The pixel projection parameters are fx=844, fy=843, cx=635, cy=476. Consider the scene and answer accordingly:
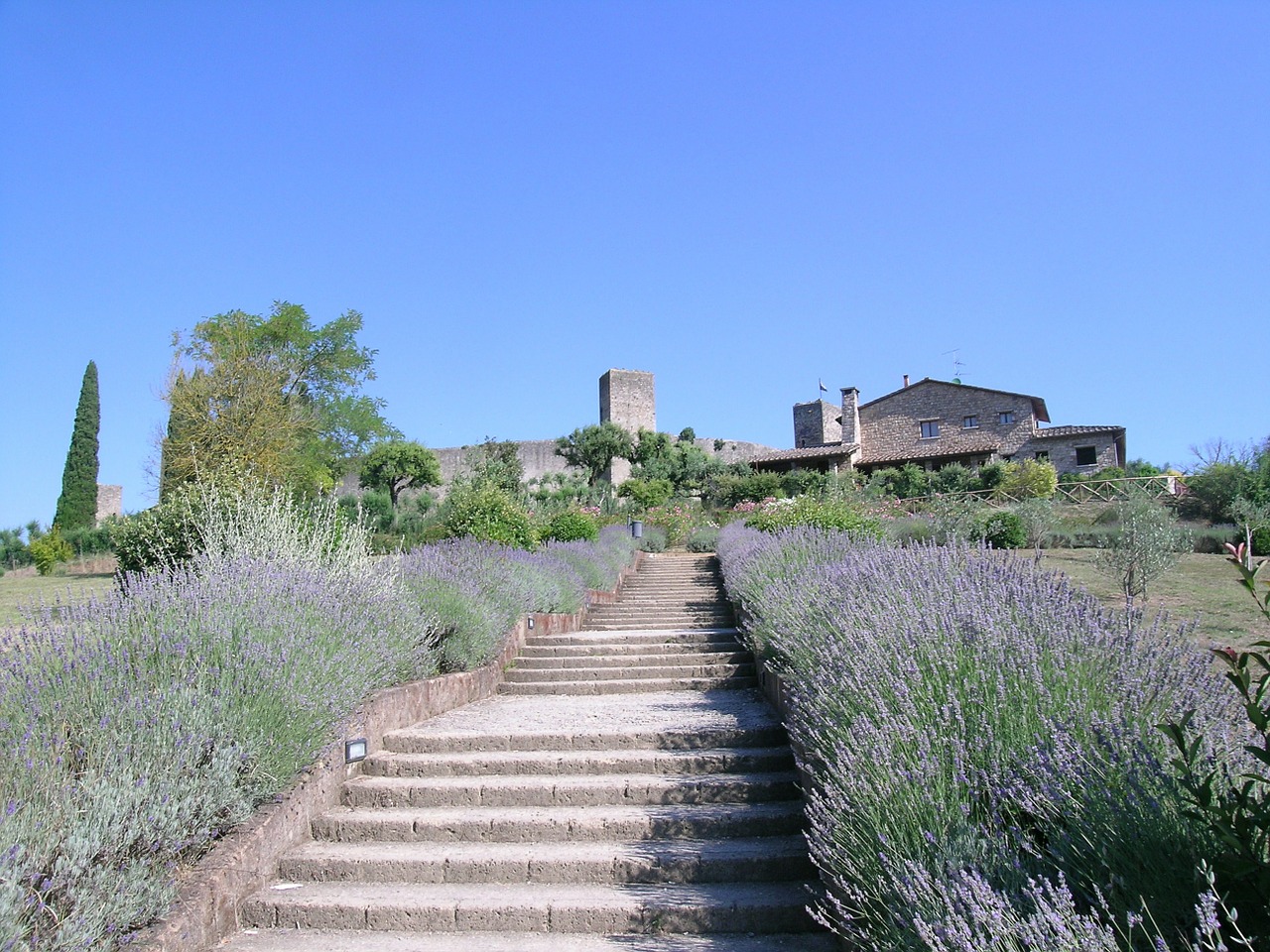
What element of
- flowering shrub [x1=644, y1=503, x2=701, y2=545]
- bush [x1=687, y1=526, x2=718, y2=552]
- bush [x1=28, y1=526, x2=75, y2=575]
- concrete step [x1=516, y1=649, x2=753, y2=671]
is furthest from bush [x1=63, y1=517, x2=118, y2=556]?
concrete step [x1=516, y1=649, x2=753, y2=671]

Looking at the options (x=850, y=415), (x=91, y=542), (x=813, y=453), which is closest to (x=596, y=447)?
(x=813, y=453)

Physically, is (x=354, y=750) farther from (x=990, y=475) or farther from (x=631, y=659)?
(x=990, y=475)

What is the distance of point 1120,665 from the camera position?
291 cm

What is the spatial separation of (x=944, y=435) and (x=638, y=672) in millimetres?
33246

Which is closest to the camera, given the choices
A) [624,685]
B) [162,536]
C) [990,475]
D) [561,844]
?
[561,844]

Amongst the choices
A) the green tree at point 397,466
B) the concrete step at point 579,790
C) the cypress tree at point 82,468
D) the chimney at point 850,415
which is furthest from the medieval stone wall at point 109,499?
the concrete step at point 579,790

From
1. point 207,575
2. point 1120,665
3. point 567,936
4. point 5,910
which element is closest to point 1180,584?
point 1120,665

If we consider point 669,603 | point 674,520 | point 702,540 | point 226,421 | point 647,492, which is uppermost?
point 226,421

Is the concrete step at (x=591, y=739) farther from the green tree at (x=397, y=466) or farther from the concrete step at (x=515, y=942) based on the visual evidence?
the green tree at (x=397, y=466)

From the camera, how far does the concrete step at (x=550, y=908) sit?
3.38 meters

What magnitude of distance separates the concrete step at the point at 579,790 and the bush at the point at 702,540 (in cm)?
1476

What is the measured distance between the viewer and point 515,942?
3.33 meters

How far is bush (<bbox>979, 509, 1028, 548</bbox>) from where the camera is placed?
15.6 m

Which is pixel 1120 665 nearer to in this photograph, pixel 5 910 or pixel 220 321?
pixel 5 910
